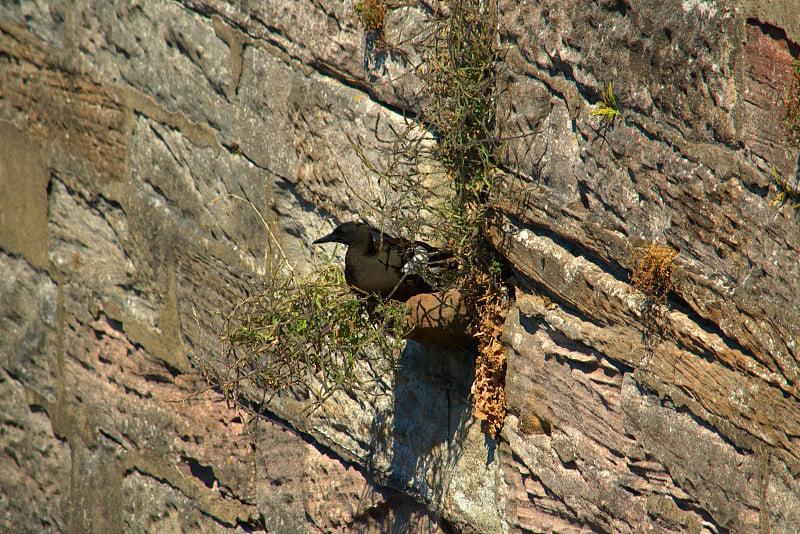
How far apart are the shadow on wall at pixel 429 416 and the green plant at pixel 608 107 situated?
753 millimetres

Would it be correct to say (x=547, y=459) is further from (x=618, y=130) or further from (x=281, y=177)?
(x=281, y=177)

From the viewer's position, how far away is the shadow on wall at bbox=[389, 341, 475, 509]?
200cm

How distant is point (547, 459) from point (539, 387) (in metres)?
0.17

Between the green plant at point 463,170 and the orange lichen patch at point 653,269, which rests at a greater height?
the green plant at point 463,170

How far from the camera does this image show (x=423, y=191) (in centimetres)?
192

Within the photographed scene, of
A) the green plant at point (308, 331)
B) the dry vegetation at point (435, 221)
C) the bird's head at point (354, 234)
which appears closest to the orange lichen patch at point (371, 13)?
the dry vegetation at point (435, 221)

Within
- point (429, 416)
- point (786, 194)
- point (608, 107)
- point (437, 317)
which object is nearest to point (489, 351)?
point (437, 317)

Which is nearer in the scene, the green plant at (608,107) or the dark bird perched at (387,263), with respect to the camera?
the green plant at (608,107)

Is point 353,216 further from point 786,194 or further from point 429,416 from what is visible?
point 786,194

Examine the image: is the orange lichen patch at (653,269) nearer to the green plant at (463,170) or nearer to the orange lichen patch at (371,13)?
the green plant at (463,170)

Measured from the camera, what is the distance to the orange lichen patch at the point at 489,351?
1874 millimetres

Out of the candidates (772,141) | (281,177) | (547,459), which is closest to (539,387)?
(547,459)

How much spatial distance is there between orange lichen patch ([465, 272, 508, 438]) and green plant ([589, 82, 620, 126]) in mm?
534

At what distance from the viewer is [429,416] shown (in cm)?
206
